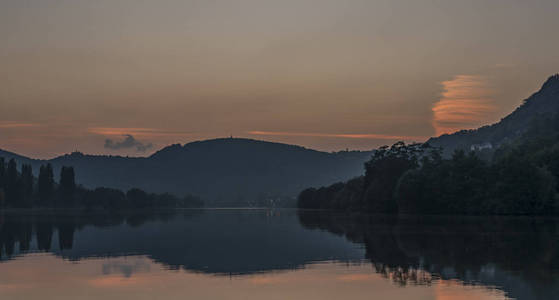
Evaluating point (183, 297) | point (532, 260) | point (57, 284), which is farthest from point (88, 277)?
point (532, 260)

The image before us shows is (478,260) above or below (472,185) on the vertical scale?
below

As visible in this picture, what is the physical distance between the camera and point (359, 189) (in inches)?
7397

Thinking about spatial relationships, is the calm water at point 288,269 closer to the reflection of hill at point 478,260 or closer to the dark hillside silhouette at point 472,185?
the reflection of hill at point 478,260

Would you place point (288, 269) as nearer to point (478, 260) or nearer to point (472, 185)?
point (478, 260)

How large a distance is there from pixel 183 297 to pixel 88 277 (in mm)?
8890

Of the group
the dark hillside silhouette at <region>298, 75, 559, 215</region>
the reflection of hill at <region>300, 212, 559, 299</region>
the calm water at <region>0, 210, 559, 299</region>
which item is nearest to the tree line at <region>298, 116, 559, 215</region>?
Result: the dark hillside silhouette at <region>298, 75, 559, 215</region>

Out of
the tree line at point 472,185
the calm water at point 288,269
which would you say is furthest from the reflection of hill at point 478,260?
the tree line at point 472,185

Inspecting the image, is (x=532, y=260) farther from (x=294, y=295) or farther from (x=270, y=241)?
(x=270, y=241)

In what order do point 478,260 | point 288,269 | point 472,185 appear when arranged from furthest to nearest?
point 472,185 → point 478,260 → point 288,269

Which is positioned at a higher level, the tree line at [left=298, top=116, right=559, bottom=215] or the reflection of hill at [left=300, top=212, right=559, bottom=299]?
the tree line at [left=298, top=116, right=559, bottom=215]

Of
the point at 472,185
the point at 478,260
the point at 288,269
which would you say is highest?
the point at 472,185

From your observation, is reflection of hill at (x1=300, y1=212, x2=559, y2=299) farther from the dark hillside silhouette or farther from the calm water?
the dark hillside silhouette

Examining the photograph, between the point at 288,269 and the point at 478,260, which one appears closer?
the point at 288,269

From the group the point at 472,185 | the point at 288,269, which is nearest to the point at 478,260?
the point at 288,269
